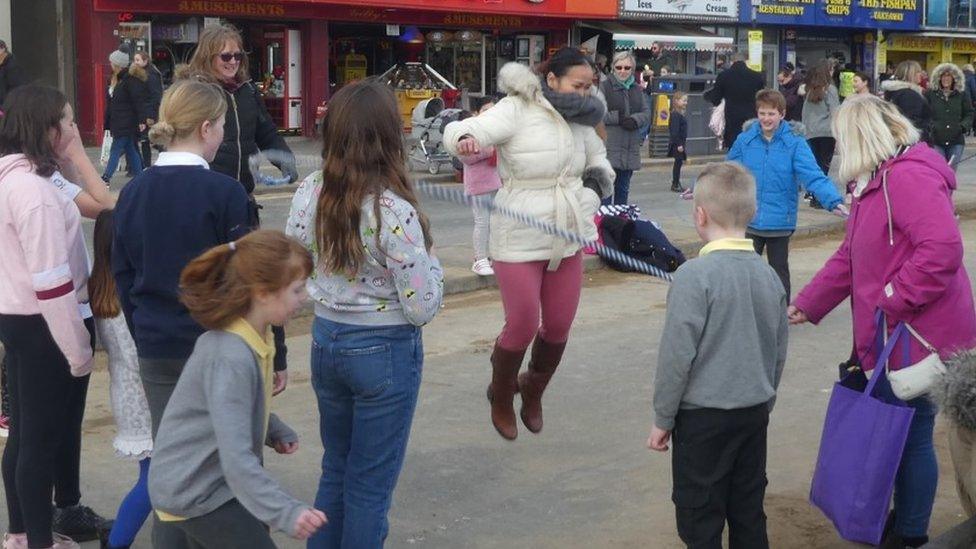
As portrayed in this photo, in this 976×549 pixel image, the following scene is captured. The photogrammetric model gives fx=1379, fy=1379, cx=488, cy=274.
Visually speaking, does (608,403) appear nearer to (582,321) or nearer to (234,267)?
(582,321)

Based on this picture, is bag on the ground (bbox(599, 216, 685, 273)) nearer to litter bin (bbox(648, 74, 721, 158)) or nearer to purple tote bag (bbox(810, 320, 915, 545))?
purple tote bag (bbox(810, 320, 915, 545))

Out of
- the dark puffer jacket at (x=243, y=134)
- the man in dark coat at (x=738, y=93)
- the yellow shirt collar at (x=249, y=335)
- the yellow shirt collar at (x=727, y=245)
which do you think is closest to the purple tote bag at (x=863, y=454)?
the yellow shirt collar at (x=727, y=245)

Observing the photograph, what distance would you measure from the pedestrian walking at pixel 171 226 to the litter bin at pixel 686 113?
20601mm

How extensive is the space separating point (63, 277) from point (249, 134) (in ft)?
6.19

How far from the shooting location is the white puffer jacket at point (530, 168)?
604 cm

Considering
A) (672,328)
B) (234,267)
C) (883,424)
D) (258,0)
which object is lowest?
(883,424)

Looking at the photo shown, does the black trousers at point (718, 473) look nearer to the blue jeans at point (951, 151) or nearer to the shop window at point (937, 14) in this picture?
the blue jeans at point (951, 151)

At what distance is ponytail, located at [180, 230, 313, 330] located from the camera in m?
3.51

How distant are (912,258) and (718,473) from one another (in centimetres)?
101

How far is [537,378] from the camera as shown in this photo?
252 inches

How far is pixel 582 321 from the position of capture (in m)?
9.57

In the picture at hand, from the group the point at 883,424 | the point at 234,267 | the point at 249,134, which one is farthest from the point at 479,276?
the point at 234,267

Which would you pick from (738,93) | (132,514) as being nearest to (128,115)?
(738,93)

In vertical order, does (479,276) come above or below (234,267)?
below
